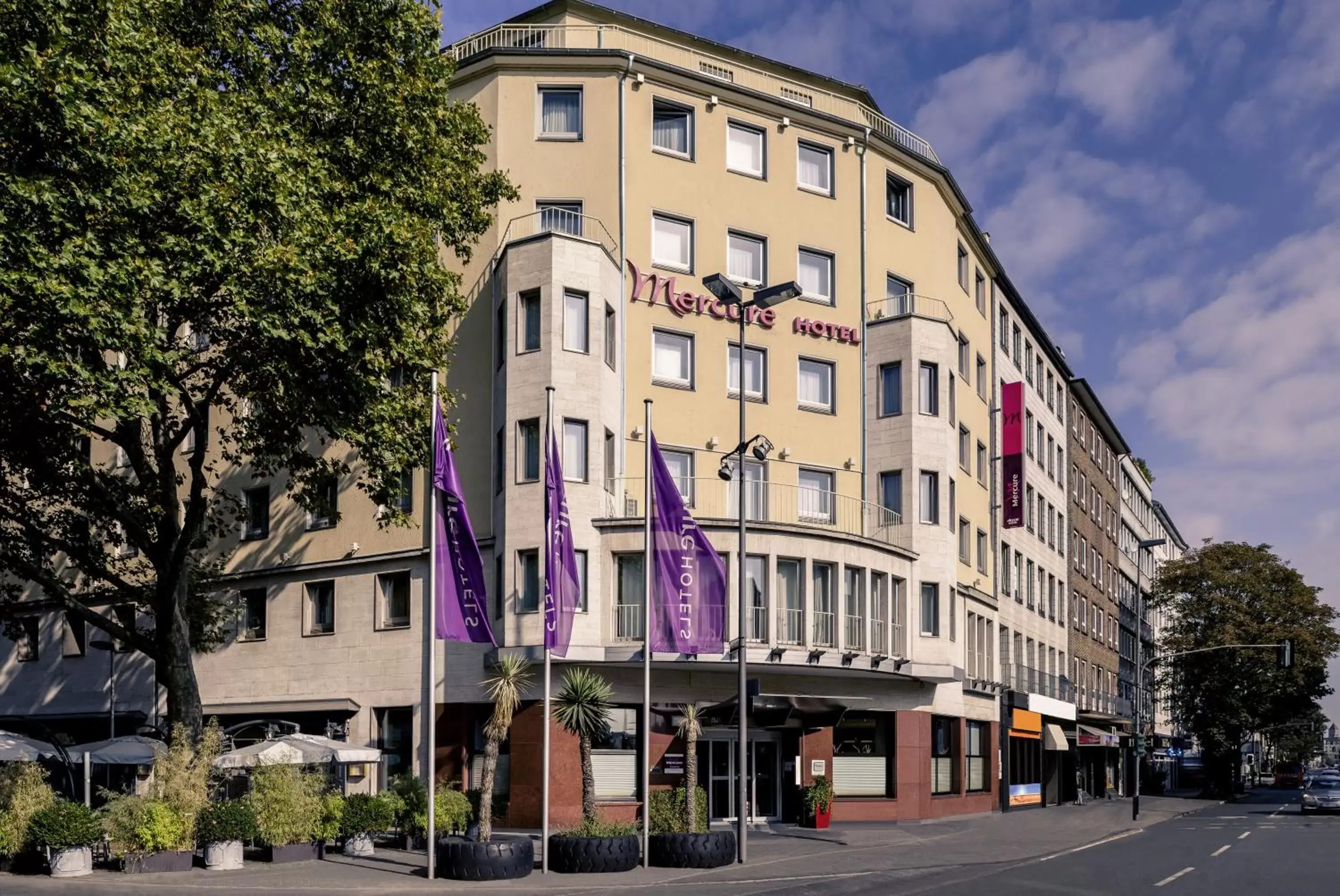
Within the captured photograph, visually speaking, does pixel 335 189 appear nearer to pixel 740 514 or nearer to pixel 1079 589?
pixel 740 514

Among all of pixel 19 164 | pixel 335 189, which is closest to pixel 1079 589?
pixel 335 189

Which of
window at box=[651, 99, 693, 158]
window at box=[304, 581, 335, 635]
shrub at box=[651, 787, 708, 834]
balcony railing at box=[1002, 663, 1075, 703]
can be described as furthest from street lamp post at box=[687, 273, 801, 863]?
balcony railing at box=[1002, 663, 1075, 703]

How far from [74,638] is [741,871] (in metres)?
30.5

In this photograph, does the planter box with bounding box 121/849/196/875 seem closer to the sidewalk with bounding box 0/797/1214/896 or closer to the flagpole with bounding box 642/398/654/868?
the sidewalk with bounding box 0/797/1214/896

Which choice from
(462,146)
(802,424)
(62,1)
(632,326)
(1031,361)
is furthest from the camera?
(1031,361)

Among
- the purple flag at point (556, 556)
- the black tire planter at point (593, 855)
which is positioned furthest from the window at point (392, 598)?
the black tire planter at point (593, 855)

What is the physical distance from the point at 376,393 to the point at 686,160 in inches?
584

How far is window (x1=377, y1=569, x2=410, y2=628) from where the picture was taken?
123 feet

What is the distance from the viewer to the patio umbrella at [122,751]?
30.2 meters

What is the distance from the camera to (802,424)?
1587 inches

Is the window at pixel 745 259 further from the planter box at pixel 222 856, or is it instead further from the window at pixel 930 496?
the planter box at pixel 222 856

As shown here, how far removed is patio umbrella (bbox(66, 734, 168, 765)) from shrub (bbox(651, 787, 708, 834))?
35.9 feet

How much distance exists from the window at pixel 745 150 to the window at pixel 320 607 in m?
16.7

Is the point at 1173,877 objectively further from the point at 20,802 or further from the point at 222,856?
the point at 20,802
